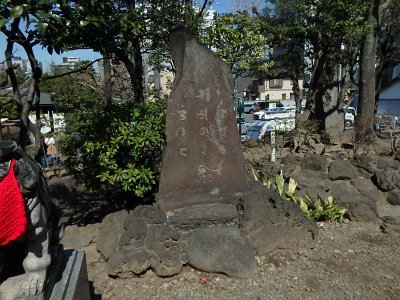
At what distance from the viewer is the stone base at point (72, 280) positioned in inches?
101

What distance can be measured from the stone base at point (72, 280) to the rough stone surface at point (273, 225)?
2.26m

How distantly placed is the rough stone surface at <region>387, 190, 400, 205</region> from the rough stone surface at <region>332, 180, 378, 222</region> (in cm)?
56

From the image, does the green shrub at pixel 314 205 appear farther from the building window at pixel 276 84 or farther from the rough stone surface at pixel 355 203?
the building window at pixel 276 84

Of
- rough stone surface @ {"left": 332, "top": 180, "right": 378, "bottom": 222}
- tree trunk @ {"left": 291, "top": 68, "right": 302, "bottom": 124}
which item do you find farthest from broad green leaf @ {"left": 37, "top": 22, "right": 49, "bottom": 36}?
tree trunk @ {"left": 291, "top": 68, "right": 302, "bottom": 124}

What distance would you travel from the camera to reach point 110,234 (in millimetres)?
4656

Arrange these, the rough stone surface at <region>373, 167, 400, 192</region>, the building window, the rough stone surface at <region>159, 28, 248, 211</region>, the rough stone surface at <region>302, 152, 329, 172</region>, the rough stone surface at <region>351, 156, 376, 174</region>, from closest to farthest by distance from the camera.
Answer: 1. the rough stone surface at <region>159, 28, 248, 211</region>
2. the rough stone surface at <region>373, 167, 400, 192</region>
3. the rough stone surface at <region>351, 156, 376, 174</region>
4. the rough stone surface at <region>302, 152, 329, 172</region>
5. the building window

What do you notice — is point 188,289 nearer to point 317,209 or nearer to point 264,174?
point 317,209

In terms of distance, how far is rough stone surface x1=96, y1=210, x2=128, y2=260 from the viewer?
178 inches

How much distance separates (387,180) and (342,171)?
771 millimetres

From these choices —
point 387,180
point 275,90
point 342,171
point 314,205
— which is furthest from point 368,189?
point 275,90

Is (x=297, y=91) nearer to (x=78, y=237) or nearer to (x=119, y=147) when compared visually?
(x=119, y=147)

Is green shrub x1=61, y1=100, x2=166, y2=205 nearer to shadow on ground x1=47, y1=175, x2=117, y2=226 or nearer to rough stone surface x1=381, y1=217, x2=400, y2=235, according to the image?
shadow on ground x1=47, y1=175, x2=117, y2=226

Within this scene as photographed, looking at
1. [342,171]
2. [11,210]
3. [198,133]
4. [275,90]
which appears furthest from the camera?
[275,90]

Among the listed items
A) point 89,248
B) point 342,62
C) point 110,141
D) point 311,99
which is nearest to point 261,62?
Answer: point 311,99
